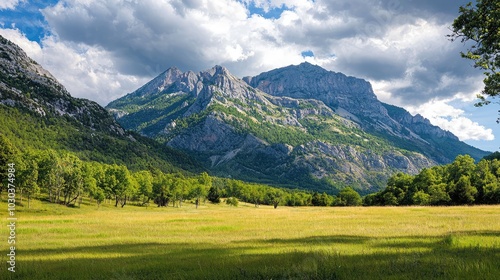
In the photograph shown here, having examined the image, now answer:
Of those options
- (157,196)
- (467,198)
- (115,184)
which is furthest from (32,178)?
(467,198)

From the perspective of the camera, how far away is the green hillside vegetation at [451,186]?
92.2 metres

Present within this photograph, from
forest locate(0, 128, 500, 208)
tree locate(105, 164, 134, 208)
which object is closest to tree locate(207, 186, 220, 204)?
forest locate(0, 128, 500, 208)

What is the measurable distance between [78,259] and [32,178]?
76687mm

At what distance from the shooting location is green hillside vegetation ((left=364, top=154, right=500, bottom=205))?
302 ft

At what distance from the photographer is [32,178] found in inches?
3093

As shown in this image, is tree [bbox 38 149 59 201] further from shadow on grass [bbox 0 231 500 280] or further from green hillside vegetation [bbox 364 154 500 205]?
green hillside vegetation [bbox 364 154 500 205]

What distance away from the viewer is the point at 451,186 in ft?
317

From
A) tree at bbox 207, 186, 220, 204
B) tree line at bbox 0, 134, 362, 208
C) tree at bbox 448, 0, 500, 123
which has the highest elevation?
tree at bbox 448, 0, 500, 123

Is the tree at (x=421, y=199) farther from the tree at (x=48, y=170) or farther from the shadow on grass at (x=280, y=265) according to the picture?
the tree at (x=48, y=170)

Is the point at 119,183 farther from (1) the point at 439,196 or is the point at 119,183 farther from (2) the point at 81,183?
(1) the point at 439,196

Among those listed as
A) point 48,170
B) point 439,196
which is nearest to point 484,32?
point 439,196

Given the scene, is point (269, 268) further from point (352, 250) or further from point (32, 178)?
point (32, 178)

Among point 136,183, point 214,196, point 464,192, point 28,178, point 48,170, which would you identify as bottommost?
point 214,196

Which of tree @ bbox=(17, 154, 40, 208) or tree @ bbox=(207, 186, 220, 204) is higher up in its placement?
tree @ bbox=(17, 154, 40, 208)
